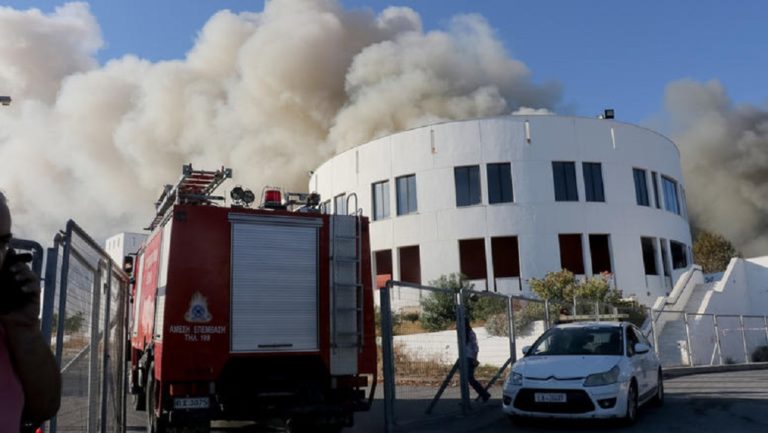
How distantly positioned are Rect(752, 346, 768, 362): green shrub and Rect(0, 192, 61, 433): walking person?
79.4 ft

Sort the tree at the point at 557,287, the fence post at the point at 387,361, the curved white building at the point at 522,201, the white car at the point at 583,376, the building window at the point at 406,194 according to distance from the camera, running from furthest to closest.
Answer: the building window at the point at 406,194 → the curved white building at the point at 522,201 → the tree at the point at 557,287 → the fence post at the point at 387,361 → the white car at the point at 583,376

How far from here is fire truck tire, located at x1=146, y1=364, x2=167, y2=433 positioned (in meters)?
Answer: 6.27

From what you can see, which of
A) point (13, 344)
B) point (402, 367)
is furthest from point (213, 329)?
point (13, 344)

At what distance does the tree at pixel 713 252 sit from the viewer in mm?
42969

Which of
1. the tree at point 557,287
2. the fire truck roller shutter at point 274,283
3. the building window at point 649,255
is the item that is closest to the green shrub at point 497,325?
the tree at point 557,287

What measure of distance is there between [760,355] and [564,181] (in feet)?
33.1

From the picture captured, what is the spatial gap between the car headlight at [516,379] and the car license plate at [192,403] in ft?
12.2

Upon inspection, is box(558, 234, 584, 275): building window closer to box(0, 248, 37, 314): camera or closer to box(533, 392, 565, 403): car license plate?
box(533, 392, 565, 403): car license plate

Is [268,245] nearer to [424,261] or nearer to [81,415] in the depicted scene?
[81,415]

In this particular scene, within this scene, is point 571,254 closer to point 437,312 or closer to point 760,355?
point 760,355

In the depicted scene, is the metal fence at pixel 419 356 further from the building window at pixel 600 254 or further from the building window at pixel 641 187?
the building window at pixel 641 187

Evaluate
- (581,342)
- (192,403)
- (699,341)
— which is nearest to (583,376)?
(581,342)

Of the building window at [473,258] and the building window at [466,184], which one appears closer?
the building window at [466,184]

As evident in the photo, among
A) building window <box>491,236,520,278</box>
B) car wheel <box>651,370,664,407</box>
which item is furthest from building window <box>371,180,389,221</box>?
car wheel <box>651,370,664,407</box>
